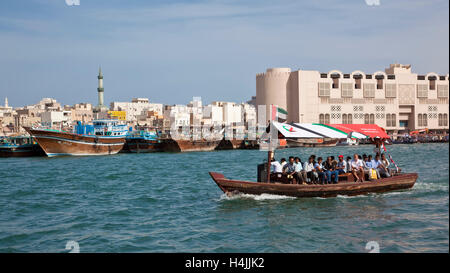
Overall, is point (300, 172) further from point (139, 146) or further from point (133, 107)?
point (133, 107)

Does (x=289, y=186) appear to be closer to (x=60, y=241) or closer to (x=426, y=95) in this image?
(x=60, y=241)

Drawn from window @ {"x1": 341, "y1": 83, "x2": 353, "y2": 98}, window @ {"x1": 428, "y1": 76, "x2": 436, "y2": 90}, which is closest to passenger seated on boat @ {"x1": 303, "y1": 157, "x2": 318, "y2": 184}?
window @ {"x1": 341, "y1": 83, "x2": 353, "y2": 98}

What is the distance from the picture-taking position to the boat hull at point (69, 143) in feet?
136

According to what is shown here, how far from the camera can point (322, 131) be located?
1403cm

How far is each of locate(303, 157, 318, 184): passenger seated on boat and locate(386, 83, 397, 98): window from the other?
6340 centimetres

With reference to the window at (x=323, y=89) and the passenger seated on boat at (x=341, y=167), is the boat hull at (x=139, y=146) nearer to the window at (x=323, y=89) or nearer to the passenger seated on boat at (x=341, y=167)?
the window at (x=323, y=89)

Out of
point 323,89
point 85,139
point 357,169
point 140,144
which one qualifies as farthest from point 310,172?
point 323,89

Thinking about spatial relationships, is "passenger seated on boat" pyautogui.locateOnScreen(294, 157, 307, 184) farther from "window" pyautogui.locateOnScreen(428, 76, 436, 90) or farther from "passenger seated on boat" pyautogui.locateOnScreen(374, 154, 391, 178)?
"window" pyautogui.locateOnScreen(428, 76, 436, 90)

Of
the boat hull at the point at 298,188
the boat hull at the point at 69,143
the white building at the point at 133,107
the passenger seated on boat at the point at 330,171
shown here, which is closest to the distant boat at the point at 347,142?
the boat hull at the point at 69,143

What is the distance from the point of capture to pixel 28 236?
10.1 metres

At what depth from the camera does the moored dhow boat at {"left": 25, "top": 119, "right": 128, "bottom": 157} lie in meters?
41.4

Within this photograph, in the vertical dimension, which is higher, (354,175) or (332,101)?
(332,101)
